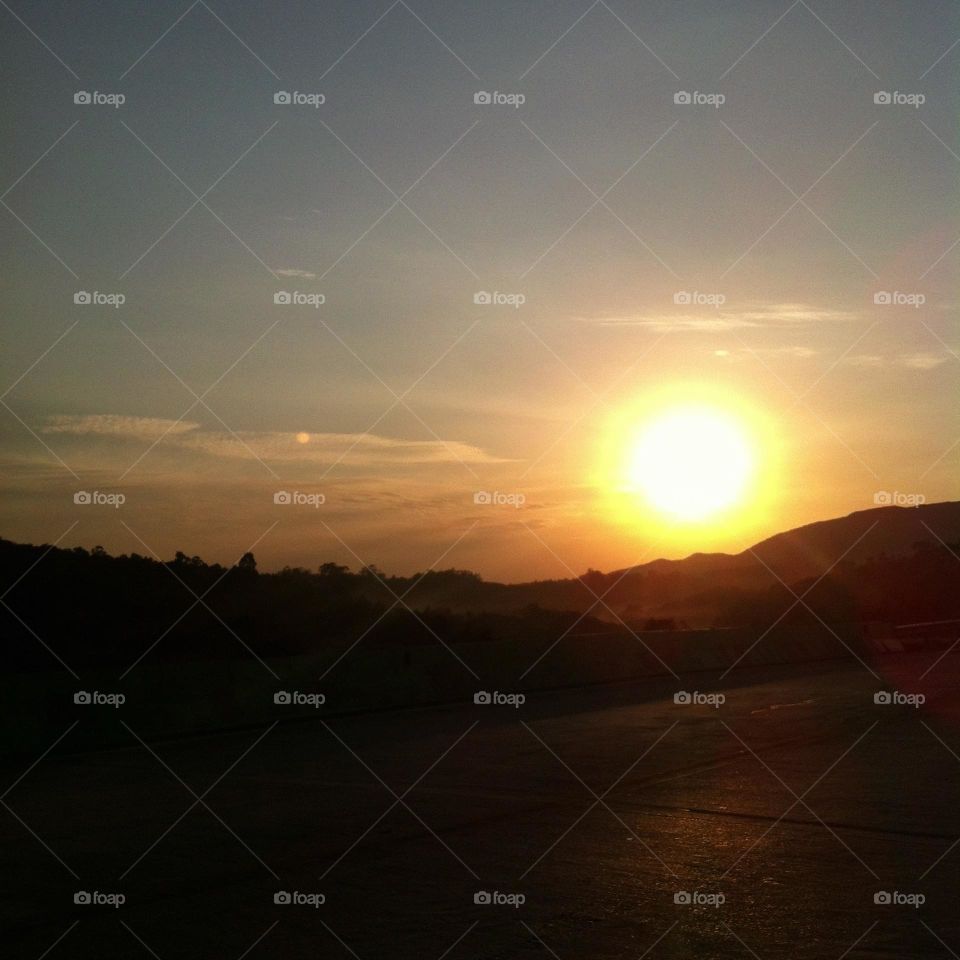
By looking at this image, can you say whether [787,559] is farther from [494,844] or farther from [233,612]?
[494,844]

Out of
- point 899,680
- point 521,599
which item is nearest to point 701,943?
point 899,680

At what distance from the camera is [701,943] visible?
651 cm

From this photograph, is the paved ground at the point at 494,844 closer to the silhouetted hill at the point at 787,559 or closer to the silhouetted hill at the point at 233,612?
the silhouetted hill at the point at 233,612

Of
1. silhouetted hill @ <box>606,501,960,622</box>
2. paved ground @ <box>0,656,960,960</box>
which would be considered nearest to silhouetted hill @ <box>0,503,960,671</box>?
paved ground @ <box>0,656,960,960</box>

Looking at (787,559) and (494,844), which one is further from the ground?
(787,559)

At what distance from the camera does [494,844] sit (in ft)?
29.6

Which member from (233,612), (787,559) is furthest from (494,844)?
(787,559)

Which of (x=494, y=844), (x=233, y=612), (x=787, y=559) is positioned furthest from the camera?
(x=787, y=559)

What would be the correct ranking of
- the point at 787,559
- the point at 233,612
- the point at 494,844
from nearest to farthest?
the point at 494,844, the point at 233,612, the point at 787,559

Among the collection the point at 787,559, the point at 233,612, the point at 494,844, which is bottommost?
the point at 494,844

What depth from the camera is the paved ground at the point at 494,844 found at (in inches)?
262

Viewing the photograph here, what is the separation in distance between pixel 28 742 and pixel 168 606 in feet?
61.3

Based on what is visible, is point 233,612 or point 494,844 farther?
point 233,612

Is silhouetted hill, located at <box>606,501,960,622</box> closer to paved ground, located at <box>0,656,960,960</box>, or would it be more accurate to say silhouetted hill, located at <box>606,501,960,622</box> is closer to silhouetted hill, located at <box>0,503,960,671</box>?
silhouetted hill, located at <box>0,503,960,671</box>
